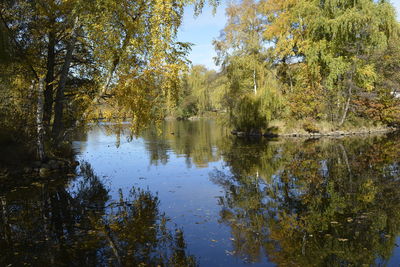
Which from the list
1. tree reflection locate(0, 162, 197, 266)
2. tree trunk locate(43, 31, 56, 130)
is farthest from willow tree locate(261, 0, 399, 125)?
tree reflection locate(0, 162, 197, 266)

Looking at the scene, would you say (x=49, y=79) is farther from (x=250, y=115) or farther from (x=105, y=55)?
(x=250, y=115)

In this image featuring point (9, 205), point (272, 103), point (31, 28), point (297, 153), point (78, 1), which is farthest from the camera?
point (272, 103)

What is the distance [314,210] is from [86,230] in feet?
15.1

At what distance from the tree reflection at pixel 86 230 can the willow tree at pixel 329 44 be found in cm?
1960

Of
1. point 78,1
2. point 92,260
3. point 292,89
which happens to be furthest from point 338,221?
point 292,89

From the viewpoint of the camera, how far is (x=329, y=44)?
24.7m

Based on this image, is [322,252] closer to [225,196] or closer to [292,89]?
[225,196]

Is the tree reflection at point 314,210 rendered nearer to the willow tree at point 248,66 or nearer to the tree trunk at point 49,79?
the tree trunk at point 49,79

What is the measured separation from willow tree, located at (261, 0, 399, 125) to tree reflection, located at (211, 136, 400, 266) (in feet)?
41.6

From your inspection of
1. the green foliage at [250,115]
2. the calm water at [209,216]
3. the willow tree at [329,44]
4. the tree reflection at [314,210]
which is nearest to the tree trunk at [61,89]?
the calm water at [209,216]

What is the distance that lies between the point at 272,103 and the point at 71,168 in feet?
54.0

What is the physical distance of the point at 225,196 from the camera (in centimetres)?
891

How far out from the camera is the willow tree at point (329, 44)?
913 inches

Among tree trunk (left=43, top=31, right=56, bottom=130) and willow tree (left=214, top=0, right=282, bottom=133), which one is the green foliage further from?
tree trunk (left=43, top=31, right=56, bottom=130)
